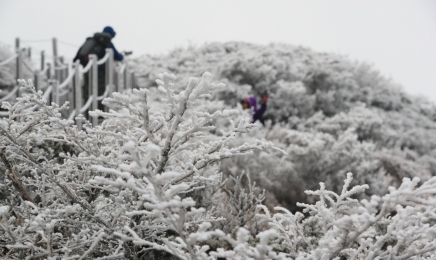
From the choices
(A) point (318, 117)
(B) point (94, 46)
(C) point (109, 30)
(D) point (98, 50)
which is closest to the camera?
(B) point (94, 46)

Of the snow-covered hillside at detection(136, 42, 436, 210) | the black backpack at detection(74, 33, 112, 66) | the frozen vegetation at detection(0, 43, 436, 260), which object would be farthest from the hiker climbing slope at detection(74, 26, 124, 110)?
the snow-covered hillside at detection(136, 42, 436, 210)

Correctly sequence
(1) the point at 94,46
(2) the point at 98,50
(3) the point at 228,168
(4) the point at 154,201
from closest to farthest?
1. (4) the point at 154,201
2. (3) the point at 228,168
3. (1) the point at 94,46
4. (2) the point at 98,50

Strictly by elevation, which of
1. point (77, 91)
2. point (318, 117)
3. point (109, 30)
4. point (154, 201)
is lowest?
point (318, 117)

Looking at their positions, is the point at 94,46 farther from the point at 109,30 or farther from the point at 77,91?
the point at 77,91

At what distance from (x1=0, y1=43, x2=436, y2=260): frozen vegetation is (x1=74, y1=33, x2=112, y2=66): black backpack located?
112 cm

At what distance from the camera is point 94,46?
7.45m

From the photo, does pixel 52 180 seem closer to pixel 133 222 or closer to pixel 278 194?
pixel 133 222

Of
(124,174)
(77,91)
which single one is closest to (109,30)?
(77,91)

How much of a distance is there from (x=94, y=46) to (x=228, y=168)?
11.9ft

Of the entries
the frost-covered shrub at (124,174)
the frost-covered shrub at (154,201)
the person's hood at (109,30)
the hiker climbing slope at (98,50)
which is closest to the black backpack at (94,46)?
the hiker climbing slope at (98,50)

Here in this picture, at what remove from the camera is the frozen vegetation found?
49.3 inches

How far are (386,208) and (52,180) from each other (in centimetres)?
137

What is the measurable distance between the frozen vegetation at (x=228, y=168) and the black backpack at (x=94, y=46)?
1.12 metres

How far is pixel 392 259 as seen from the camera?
51.3 inches
